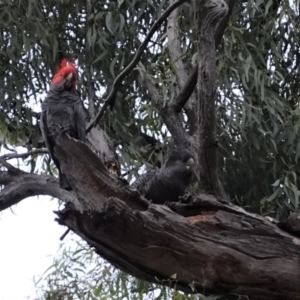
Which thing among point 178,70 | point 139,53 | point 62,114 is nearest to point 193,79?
point 139,53

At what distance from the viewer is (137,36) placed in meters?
2.65

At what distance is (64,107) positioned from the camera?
247 centimetres

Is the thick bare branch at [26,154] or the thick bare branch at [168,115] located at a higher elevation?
the thick bare branch at [26,154]

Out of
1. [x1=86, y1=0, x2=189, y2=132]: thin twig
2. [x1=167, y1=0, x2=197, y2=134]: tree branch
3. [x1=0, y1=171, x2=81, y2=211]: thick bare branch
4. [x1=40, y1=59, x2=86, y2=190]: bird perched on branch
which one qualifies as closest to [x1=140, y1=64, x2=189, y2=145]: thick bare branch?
[x1=167, y1=0, x2=197, y2=134]: tree branch

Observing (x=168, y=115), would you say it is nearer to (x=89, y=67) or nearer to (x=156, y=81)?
(x=156, y=81)

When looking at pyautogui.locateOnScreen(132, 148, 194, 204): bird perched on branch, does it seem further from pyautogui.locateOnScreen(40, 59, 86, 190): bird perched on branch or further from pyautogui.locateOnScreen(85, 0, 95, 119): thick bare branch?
pyautogui.locateOnScreen(85, 0, 95, 119): thick bare branch

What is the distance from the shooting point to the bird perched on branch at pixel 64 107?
7.75 feet

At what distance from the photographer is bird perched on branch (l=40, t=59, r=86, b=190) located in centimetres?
236

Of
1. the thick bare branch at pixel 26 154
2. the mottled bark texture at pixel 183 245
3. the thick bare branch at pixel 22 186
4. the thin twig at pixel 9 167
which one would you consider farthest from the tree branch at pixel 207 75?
the thick bare branch at pixel 26 154

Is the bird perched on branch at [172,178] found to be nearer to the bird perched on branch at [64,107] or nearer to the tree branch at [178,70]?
the tree branch at [178,70]

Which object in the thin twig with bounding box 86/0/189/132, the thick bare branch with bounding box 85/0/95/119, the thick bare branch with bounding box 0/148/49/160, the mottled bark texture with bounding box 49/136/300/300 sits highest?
the thick bare branch with bounding box 85/0/95/119

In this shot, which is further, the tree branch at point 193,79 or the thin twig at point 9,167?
the thin twig at point 9,167

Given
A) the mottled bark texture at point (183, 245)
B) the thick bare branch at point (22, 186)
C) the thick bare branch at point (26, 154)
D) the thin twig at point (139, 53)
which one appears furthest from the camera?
the thick bare branch at point (26, 154)

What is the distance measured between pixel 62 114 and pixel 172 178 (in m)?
0.45
